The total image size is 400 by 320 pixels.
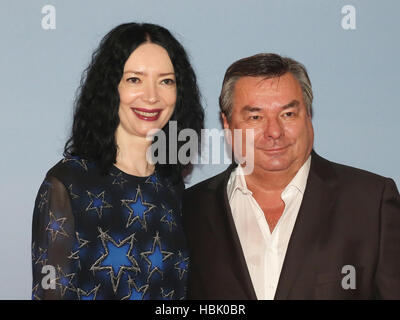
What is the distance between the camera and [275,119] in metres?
2.53

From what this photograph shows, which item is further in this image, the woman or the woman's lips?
the woman's lips

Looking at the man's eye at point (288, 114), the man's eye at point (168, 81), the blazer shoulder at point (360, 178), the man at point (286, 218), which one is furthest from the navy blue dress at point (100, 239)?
the blazer shoulder at point (360, 178)

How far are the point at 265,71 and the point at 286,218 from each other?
0.68m

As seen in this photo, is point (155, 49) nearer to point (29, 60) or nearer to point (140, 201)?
point (140, 201)

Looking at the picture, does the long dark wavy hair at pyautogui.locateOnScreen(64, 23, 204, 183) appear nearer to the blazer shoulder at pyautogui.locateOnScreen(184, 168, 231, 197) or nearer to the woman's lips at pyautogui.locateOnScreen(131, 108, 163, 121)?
the woman's lips at pyautogui.locateOnScreen(131, 108, 163, 121)

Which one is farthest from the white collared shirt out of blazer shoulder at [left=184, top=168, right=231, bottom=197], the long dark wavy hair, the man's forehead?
the long dark wavy hair

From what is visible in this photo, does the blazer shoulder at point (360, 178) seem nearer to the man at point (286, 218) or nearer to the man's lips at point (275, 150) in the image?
the man at point (286, 218)

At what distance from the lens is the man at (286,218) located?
95.0 inches

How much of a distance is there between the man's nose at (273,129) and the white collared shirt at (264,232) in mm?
248

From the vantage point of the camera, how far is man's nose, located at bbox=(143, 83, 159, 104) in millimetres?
2566

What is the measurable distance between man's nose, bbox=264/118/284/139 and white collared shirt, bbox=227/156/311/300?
0.81 ft

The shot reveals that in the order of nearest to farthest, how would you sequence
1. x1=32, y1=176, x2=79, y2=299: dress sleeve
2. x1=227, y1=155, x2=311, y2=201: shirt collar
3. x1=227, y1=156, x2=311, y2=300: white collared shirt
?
x1=32, y1=176, x2=79, y2=299: dress sleeve, x1=227, y1=156, x2=311, y2=300: white collared shirt, x1=227, y1=155, x2=311, y2=201: shirt collar

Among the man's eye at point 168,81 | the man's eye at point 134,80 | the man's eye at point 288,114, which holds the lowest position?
the man's eye at point 288,114

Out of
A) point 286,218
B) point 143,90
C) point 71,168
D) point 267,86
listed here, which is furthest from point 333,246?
point 71,168
